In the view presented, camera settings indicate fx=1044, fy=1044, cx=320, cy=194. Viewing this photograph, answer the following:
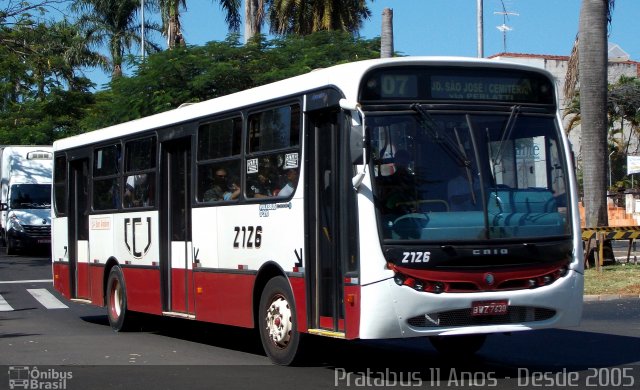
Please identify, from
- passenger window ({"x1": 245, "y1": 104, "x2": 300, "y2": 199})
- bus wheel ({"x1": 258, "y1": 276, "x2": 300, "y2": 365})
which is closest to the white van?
passenger window ({"x1": 245, "y1": 104, "x2": 300, "y2": 199})

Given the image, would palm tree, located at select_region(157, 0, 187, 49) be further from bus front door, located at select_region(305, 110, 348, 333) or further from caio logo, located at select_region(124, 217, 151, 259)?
bus front door, located at select_region(305, 110, 348, 333)

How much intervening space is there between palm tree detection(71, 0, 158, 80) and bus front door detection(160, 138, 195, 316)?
45249mm

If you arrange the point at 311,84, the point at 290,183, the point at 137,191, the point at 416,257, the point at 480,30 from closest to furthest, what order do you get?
the point at 416,257, the point at 311,84, the point at 290,183, the point at 137,191, the point at 480,30

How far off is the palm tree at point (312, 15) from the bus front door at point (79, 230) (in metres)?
22.7

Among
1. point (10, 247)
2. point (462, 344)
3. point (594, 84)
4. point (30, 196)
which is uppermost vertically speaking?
point (594, 84)

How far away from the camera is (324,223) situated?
423 inches

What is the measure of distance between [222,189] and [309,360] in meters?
2.61

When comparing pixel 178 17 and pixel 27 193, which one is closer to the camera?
pixel 27 193

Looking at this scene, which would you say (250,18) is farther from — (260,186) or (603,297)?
(260,186)

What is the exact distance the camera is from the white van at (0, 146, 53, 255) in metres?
36.9

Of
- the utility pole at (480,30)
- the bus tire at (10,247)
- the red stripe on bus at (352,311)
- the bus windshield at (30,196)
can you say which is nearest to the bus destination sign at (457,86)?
the red stripe on bus at (352,311)

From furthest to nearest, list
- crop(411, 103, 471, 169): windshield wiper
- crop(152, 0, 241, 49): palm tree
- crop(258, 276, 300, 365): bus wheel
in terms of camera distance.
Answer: crop(152, 0, 241, 49): palm tree → crop(258, 276, 300, 365): bus wheel → crop(411, 103, 471, 169): windshield wiper

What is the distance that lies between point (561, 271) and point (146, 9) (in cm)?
4891

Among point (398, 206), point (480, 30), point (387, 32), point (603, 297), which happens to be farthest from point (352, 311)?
point (480, 30)
